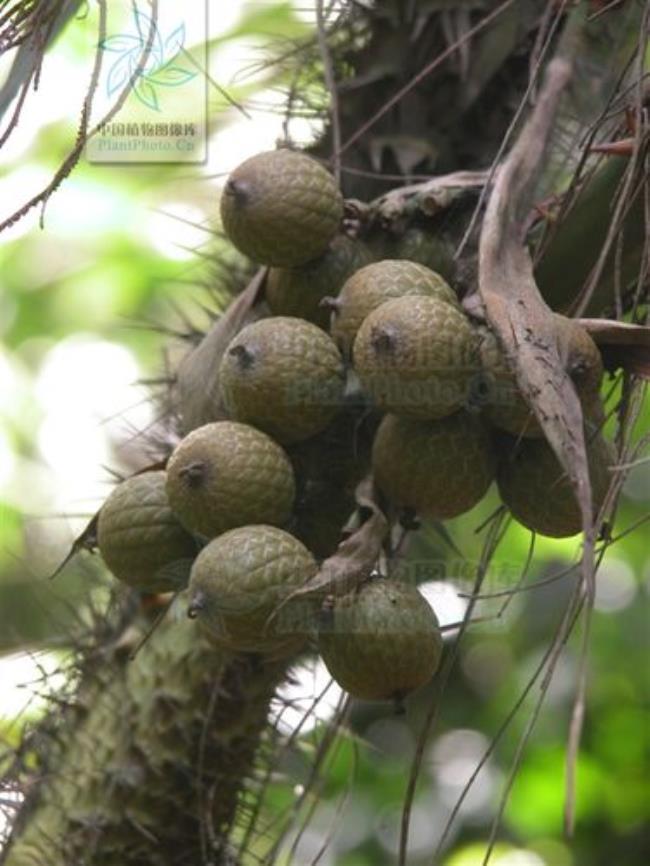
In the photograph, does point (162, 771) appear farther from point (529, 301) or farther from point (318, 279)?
point (529, 301)

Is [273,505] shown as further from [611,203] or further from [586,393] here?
[611,203]

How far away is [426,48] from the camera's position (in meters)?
1.96

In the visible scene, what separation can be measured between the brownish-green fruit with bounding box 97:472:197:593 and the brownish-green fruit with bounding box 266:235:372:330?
21cm

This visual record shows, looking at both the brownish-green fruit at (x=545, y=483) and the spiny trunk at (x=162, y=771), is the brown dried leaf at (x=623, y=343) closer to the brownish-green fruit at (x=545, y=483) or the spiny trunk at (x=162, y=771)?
the brownish-green fruit at (x=545, y=483)

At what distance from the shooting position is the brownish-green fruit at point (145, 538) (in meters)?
1.41

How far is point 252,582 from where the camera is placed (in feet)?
4.17

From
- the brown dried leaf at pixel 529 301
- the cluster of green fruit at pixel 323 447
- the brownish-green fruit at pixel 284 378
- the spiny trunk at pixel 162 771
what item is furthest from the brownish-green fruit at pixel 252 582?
the spiny trunk at pixel 162 771

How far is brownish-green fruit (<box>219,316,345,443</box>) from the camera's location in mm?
1367

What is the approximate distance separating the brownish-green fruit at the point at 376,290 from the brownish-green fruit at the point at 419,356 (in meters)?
0.04

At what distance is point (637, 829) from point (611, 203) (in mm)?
1918

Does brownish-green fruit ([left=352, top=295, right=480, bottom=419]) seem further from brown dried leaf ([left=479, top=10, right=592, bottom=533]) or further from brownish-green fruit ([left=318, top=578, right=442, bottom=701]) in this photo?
brownish-green fruit ([left=318, top=578, right=442, bottom=701])

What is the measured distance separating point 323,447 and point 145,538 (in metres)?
0.18

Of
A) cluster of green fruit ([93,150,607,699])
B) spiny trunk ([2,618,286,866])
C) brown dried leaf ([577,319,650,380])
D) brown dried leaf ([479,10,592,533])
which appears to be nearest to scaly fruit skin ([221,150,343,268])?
cluster of green fruit ([93,150,607,699])

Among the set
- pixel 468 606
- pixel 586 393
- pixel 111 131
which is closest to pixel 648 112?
pixel 586 393
